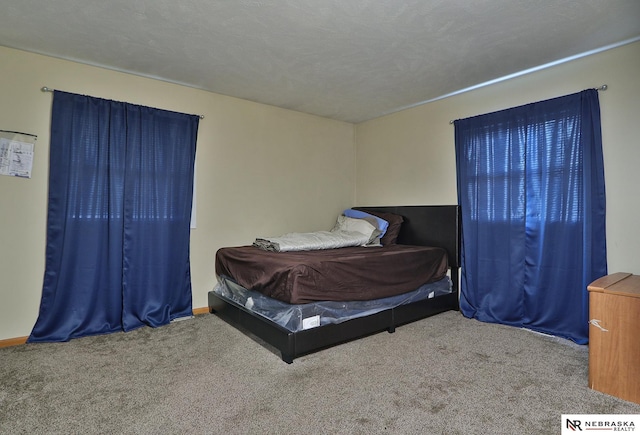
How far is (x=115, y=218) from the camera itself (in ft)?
10.1

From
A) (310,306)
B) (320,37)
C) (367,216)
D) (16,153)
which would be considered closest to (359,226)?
(367,216)

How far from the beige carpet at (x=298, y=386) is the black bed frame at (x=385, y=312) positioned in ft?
0.32

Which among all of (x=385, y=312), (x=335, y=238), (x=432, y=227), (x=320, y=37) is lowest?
(x=385, y=312)

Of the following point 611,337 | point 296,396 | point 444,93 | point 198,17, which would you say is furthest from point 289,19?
point 611,337

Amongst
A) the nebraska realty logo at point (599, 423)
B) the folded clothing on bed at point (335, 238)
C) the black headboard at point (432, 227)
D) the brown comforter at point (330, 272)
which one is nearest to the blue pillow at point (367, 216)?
the folded clothing on bed at point (335, 238)

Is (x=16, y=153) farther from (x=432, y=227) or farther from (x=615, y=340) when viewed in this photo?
(x=615, y=340)

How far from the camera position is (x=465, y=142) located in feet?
11.8

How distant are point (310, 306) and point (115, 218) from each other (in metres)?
1.95

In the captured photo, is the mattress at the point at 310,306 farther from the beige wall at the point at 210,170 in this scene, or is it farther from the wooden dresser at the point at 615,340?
the wooden dresser at the point at 615,340

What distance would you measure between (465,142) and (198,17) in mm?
2710

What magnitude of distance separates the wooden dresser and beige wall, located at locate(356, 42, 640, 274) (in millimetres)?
832

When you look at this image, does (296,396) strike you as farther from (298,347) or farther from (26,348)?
(26,348)

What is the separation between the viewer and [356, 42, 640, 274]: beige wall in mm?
A: 2621

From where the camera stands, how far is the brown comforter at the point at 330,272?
99.7 inches
